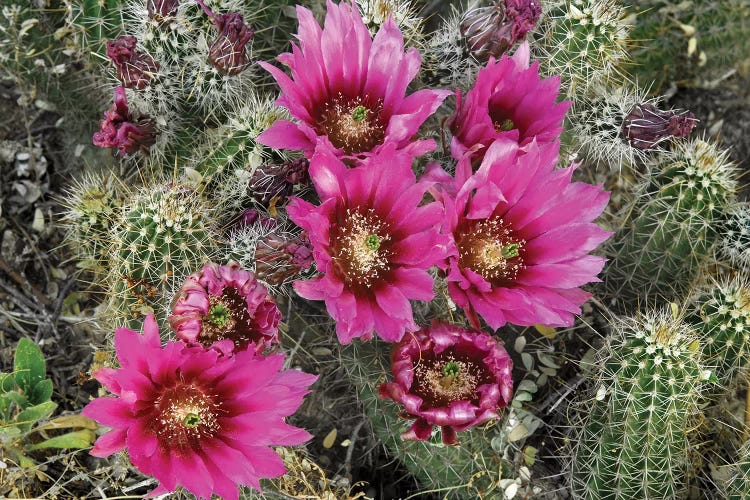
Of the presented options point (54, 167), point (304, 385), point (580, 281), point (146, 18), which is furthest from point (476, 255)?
point (54, 167)

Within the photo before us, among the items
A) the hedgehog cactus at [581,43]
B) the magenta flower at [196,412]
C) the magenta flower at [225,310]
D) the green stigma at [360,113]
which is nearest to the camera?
the magenta flower at [196,412]

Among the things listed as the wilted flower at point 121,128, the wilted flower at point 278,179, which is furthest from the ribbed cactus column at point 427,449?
the wilted flower at point 121,128

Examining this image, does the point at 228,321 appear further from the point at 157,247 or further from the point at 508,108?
the point at 508,108

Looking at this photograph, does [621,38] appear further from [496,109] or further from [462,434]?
[462,434]

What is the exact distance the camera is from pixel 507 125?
6.60 ft

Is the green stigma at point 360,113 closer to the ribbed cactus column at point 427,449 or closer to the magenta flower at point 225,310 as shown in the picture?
the magenta flower at point 225,310

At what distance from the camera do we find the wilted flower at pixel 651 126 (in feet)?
6.89

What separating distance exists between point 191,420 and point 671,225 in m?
1.54

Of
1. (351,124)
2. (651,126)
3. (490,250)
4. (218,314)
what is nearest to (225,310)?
(218,314)

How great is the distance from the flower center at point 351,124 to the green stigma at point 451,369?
605 millimetres

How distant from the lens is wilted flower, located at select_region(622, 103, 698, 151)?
6.89ft

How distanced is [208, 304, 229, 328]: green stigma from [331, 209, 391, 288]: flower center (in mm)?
296

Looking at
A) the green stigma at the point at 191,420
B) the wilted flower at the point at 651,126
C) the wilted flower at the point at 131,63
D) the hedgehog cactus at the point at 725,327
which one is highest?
the wilted flower at the point at 131,63

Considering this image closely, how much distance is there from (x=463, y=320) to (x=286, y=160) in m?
0.75
